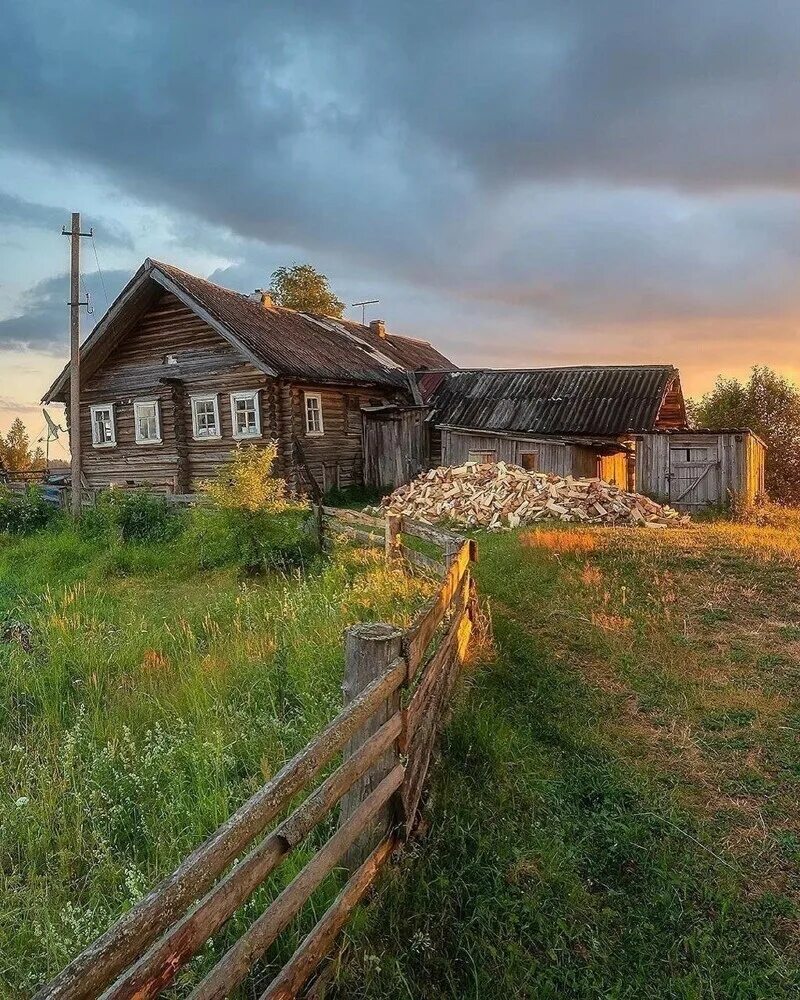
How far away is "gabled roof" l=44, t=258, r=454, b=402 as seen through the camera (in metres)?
19.3

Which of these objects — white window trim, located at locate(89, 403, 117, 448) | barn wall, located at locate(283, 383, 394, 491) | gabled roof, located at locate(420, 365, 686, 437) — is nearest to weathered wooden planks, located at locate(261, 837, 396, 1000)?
barn wall, located at locate(283, 383, 394, 491)

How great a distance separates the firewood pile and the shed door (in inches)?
88.4

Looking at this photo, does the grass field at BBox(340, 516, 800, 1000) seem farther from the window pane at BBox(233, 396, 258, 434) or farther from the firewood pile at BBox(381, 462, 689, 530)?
the window pane at BBox(233, 396, 258, 434)

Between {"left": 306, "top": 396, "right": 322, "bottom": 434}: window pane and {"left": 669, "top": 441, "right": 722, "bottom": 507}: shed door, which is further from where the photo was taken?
{"left": 306, "top": 396, "right": 322, "bottom": 434}: window pane

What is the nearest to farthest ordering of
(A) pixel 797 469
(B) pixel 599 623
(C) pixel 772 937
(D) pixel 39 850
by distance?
(C) pixel 772 937
(D) pixel 39 850
(B) pixel 599 623
(A) pixel 797 469

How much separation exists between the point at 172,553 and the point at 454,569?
32.1 feet

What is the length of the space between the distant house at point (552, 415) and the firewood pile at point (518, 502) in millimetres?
3298

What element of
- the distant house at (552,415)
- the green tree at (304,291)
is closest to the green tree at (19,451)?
the green tree at (304,291)

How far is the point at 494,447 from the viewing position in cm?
2166

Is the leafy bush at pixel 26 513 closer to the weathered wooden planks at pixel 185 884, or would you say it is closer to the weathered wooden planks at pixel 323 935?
the weathered wooden planks at pixel 323 935

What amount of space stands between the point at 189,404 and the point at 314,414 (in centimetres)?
420

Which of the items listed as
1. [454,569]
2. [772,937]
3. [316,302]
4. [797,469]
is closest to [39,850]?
[454,569]

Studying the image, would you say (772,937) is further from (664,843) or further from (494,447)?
(494,447)

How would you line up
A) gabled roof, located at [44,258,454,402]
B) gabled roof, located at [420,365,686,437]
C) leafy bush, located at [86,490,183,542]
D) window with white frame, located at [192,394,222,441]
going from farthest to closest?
window with white frame, located at [192,394,222,441] → gabled roof, located at [420,365,686,437] → gabled roof, located at [44,258,454,402] → leafy bush, located at [86,490,183,542]
